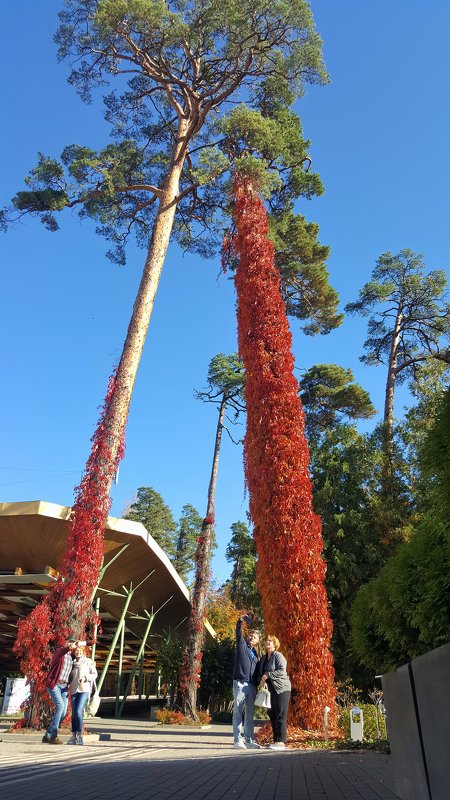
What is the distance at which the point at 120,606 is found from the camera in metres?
21.0

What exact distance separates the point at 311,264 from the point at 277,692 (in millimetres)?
17396

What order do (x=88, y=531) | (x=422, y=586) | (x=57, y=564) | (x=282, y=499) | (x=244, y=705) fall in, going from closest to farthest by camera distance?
(x=422, y=586), (x=244, y=705), (x=88, y=531), (x=282, y=499), (x=57, y=564)

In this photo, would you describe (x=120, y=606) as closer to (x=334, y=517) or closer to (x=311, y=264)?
(x=334, y=517)

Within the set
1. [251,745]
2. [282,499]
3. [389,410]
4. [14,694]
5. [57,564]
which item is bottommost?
[251,745]

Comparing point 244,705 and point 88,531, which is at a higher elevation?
point 88,531

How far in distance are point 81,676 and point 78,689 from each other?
0.18 meters

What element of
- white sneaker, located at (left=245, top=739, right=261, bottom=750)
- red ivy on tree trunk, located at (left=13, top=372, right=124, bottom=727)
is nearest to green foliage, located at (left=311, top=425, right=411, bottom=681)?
white sneaker, located at (left=245, top=739, right=261, bottom=750)

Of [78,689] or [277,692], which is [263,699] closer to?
[277,692]

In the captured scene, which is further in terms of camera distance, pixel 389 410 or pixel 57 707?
pixel 389 410

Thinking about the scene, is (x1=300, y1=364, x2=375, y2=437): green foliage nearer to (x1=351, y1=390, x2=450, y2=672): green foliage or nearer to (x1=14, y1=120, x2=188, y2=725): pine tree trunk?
(x1=14, y1=120, x2=188, y2=725): pine tree trunk

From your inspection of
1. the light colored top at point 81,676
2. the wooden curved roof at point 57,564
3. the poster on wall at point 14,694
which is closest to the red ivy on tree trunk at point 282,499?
the light colored top at point 81,676

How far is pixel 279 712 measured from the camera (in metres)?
8.55

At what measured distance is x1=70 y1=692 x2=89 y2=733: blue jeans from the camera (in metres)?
8.65

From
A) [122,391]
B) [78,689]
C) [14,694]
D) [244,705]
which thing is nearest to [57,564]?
[14,694]
